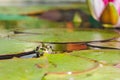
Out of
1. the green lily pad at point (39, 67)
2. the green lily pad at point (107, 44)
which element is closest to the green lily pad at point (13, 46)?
the green lily pad at point (39, 67)

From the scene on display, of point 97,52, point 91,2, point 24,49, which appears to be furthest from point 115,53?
point 91,2

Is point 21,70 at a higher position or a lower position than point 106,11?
lower

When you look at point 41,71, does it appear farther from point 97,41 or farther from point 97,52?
point 97,41

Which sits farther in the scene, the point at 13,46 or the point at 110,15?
the point at 110,15

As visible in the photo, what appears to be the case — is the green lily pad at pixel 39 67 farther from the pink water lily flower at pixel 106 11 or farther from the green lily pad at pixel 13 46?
the pink water lily flower at pixel 106 11

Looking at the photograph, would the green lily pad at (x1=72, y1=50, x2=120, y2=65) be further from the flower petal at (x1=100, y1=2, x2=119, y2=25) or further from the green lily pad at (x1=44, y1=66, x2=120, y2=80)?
the flower petal at (x1=100, y1=2, x2=119, y2=25)

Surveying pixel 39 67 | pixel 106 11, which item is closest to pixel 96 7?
pixel 106 11

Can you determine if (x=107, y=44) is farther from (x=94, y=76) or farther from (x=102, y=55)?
(x=94, y=76)

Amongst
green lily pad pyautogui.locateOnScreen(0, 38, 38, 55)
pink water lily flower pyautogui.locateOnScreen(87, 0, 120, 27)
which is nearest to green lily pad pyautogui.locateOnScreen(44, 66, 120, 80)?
green lily pad pyautogui.locateOnScreen(0, 38, 38, 55)
